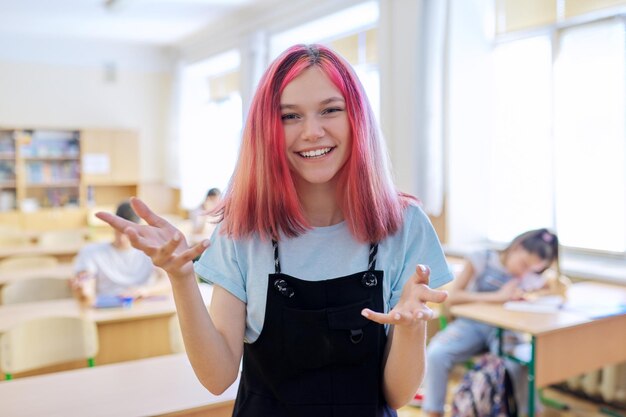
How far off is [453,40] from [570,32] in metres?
0.89

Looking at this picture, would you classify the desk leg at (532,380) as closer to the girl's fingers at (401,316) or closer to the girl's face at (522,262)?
the girl's face at (522,262)

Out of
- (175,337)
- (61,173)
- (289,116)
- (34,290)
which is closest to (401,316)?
(289,116)

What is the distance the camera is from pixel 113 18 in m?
7.89

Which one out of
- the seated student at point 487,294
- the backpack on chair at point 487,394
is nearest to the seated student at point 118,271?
the seated student at point 487,294

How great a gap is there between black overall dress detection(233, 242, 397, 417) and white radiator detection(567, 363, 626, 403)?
3.15 m

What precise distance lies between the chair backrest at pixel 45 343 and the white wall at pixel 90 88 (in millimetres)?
6896

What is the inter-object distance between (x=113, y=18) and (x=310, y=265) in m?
7.55

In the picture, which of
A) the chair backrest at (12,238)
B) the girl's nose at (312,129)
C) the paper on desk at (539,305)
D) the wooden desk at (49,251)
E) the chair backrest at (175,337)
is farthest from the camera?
the chair backrest at (12,238)

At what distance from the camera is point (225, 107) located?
30.3 ft

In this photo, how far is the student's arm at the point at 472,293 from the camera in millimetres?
3332

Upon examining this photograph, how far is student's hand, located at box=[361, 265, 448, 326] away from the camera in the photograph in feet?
3.44

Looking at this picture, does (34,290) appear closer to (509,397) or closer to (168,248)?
(509,397)

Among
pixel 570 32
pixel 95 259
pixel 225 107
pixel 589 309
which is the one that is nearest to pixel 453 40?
pixel 570 32

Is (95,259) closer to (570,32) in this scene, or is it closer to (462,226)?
(462,226)
